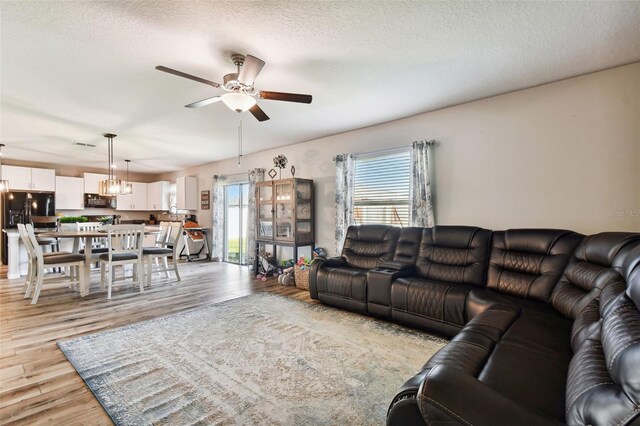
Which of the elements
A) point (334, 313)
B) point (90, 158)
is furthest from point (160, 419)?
point (90, 158)

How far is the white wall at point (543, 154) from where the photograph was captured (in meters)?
2.76

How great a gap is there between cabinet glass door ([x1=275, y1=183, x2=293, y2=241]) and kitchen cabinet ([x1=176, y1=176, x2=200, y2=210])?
3.75 m

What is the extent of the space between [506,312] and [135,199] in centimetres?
964

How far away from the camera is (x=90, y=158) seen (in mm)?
6965

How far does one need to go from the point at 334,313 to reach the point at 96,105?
3.86 m

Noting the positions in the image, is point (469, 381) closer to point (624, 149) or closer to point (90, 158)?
point (624, 149)

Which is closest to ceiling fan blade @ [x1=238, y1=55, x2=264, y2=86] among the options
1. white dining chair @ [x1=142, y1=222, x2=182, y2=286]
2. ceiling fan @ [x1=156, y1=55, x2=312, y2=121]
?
ceiling fan @ [x1=156, y1=55, x2=312, y2=121]

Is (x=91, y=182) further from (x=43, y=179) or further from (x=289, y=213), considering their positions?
(x=289, y=213)

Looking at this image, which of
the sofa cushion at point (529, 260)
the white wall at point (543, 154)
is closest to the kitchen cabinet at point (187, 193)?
the white wall at point (543, 154)

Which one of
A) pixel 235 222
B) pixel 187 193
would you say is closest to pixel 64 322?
pixel 235 222

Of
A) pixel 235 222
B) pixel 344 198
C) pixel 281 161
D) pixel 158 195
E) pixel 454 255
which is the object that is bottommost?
pixel 454 255

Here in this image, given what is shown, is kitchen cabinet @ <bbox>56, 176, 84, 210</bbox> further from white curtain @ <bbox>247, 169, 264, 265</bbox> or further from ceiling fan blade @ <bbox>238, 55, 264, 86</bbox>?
ceiling fan blade @ <bbox>238, 55, 264, 86</bbox>

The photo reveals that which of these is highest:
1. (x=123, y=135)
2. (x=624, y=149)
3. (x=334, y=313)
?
(x=123, y=135)

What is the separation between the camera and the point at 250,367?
2303 millimetres
